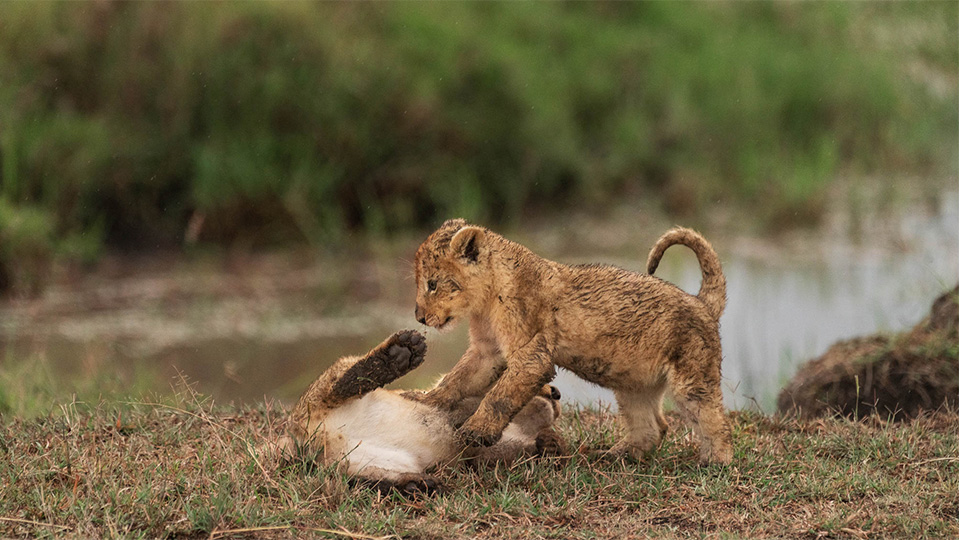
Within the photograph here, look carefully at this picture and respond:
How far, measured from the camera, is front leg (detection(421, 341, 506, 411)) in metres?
5.31

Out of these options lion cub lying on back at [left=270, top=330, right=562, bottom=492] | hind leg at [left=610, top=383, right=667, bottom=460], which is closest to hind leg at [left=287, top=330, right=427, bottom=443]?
lion cub lying on back at [left=270, top=330, right=562, bottom=492]

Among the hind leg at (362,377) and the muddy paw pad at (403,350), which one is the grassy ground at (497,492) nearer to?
the hind leg at (362,377)

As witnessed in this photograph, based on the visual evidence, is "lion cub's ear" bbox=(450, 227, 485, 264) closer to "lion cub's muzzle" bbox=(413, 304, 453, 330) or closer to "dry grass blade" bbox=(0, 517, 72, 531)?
"lion cub's muzzle" bbox=(413, 304, 453, 330)

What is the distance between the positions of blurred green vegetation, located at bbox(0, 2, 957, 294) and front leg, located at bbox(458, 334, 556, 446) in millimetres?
5028

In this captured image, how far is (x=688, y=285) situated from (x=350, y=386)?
235 inches

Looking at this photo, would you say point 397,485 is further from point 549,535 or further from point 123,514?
point 123,514

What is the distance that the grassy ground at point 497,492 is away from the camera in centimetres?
449

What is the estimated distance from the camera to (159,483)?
4.85m

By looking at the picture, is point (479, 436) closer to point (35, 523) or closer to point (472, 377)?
point (472, 377)

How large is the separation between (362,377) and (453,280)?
60cm

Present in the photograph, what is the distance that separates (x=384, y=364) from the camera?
5.02m

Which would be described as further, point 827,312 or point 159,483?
point 827,312

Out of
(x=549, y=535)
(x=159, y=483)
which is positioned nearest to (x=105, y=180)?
(x=159, y=483)

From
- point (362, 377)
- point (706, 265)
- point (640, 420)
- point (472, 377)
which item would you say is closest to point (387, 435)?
point (362, 377)
